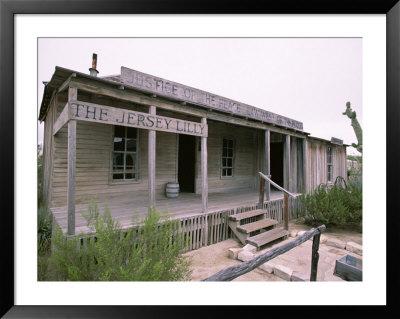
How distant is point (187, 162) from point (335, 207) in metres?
5.73

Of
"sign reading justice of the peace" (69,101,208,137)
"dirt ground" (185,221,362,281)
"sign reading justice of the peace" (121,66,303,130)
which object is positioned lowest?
"dirt ground" (185,221,362,281)

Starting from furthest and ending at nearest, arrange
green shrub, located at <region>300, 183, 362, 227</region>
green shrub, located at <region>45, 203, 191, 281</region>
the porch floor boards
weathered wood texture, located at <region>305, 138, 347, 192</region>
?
weathered wood texture, located at <region>305, 138, 347, 192</region>, green shrub, located at <region>300, 183, 362, 227</region>, the porch floor boards, green shrub, located at <region>45, 203, 191, 281</region>

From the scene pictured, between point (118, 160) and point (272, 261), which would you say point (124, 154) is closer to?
point (118, 160)

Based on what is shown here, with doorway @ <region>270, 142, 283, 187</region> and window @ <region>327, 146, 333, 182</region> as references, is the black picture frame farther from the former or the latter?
window @ <region>327, 146, 333, 182</region>

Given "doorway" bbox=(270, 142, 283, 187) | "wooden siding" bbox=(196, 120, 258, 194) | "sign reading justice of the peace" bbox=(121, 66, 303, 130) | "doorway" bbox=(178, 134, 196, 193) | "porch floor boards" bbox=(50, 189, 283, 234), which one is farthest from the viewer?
"doorway" bbox=(270, 142, 283, 187)

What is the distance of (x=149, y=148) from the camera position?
4.29m

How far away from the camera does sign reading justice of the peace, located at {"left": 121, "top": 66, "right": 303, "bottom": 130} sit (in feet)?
15.4

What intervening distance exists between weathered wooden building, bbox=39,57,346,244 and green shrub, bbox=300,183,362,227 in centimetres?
156

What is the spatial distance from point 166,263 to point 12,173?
1.80 m

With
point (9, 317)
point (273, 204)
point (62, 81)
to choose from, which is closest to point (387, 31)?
point (9, 317)

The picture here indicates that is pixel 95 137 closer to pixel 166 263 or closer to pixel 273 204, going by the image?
pixel 166 263

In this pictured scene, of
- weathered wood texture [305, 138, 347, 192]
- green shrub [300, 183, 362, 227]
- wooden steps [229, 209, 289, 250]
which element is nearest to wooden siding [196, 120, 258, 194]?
weathered wood texture [305, 138, 347, 192]

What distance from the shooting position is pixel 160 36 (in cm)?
216

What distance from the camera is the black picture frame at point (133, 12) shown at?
6.01 feet
